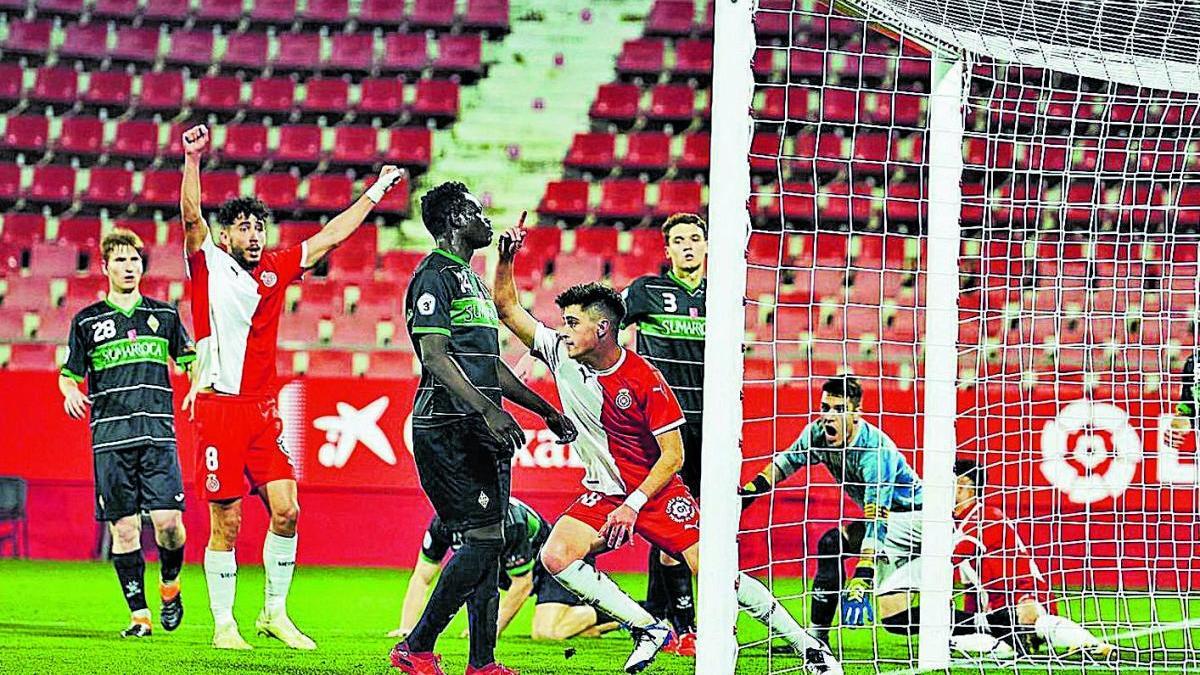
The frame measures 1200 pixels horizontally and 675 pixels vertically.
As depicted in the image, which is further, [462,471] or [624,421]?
[624,421]

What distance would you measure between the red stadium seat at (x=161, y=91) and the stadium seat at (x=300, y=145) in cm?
71

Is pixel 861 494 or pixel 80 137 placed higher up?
pixel 80 137

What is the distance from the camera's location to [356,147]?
9211 millimetres

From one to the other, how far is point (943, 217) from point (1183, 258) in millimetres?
3867

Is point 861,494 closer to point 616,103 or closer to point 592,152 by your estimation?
point 592,152

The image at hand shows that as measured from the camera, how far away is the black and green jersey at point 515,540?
Result: 506 centimetres

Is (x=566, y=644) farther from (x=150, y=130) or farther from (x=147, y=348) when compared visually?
(x=150, y=130)

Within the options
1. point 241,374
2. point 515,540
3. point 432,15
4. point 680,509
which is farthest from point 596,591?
point 432,15

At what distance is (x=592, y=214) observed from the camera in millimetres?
9016

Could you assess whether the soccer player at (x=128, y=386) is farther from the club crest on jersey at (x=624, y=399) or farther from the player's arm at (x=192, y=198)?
the club crest on jersey at (x=624, y=399)

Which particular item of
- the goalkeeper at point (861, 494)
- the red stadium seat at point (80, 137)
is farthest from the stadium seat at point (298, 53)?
the goalkeeper at point (861, 494)

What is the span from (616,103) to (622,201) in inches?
29.1

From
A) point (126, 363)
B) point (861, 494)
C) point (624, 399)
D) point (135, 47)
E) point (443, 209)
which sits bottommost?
point (861, 494)

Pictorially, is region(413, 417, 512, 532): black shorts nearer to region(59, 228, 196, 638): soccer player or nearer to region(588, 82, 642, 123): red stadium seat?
region(59, 228, 196, 638): soccer player
